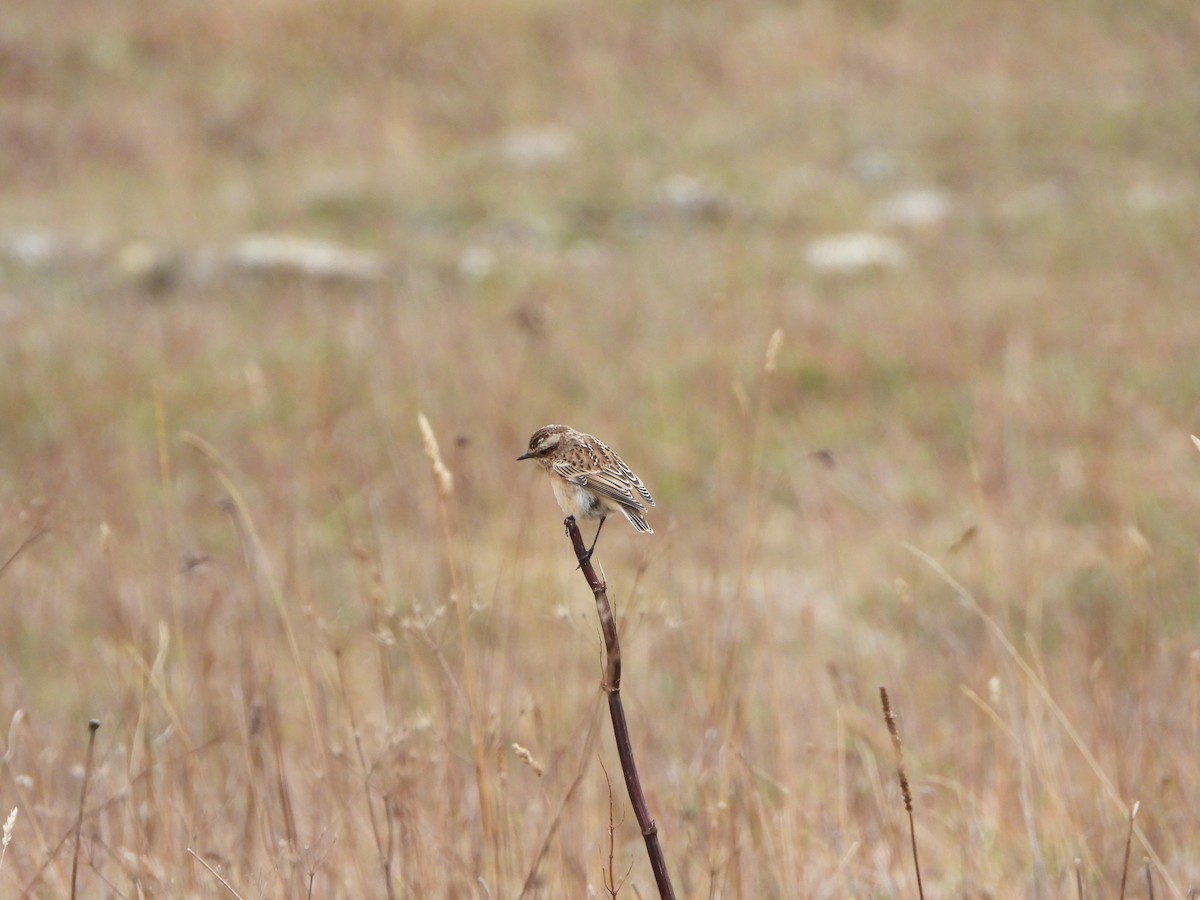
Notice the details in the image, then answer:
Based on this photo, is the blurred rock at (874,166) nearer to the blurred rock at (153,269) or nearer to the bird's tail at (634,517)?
the blurred rock at (153,269)

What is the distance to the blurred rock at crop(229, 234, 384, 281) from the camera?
34.9 ft

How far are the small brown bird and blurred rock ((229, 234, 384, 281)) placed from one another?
30.8 ft

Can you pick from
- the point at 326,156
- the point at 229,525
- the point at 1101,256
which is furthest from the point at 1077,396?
the point at 326,156

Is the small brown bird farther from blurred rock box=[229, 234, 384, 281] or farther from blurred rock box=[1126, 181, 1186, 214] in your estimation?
blurred rock box=[1126, 181, 1186, 214]

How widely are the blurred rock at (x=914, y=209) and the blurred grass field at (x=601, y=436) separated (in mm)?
79

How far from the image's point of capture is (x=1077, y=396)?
748 centimetres

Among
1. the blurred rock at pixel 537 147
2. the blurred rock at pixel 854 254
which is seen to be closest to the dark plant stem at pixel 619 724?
the blurred rock at pixel 854 254

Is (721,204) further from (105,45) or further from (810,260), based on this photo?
(105,45)

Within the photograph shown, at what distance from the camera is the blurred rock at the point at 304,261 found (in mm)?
10633

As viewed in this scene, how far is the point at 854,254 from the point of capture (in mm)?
10852

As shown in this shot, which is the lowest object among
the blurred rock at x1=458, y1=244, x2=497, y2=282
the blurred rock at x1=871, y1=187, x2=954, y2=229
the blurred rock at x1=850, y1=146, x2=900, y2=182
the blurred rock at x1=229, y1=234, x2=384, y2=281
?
the blurred rock at x1=458, y1=244, x2=497, y2=282

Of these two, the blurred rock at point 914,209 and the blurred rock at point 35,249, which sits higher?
the blurred rock at point 914,209

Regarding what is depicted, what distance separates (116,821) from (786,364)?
253 inches

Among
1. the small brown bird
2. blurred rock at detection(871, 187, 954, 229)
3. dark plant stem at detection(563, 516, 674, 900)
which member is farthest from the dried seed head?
blurred rock at detection(871, 187, 954, 229)
